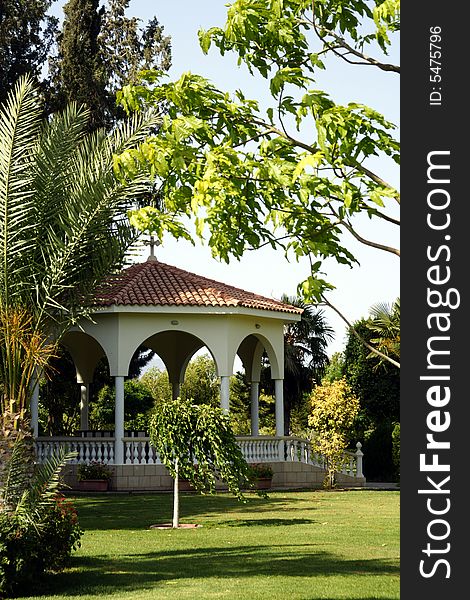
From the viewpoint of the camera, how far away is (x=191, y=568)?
39.1 ft

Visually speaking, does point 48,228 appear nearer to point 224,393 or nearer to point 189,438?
point 189,438

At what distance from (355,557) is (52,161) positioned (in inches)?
256

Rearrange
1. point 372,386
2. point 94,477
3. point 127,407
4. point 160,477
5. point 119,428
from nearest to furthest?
point 94,477, point 119,428, point 160,477, point 372,386, point 127,407

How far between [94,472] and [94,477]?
123mm

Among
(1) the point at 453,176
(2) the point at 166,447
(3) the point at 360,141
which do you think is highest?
(3) the point at 360,141

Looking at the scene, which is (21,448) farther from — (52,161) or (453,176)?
(453,176)

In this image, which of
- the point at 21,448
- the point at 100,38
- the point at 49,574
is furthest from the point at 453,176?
the point at 100,38

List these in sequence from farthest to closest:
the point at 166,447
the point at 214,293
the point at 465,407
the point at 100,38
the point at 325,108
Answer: the point at 100,38 < the point at 214,293 < the point at 166,447 < the point at 325,108 < the point at 465,407

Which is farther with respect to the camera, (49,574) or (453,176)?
(49,574)

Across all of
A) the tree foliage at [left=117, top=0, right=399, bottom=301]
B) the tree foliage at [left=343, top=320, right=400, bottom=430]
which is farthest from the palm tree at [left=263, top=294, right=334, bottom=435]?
the tree foliage at [left=117, top=0, right=399, bottom=301]

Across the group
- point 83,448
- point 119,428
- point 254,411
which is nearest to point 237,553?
point 119,428

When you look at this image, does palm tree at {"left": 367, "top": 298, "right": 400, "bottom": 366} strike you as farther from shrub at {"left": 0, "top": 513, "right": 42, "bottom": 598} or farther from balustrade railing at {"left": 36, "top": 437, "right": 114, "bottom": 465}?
shrub at {"left": 0, "top": 513, "right": 42, "bottom": 598}

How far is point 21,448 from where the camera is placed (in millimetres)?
10812

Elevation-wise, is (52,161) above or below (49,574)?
above
